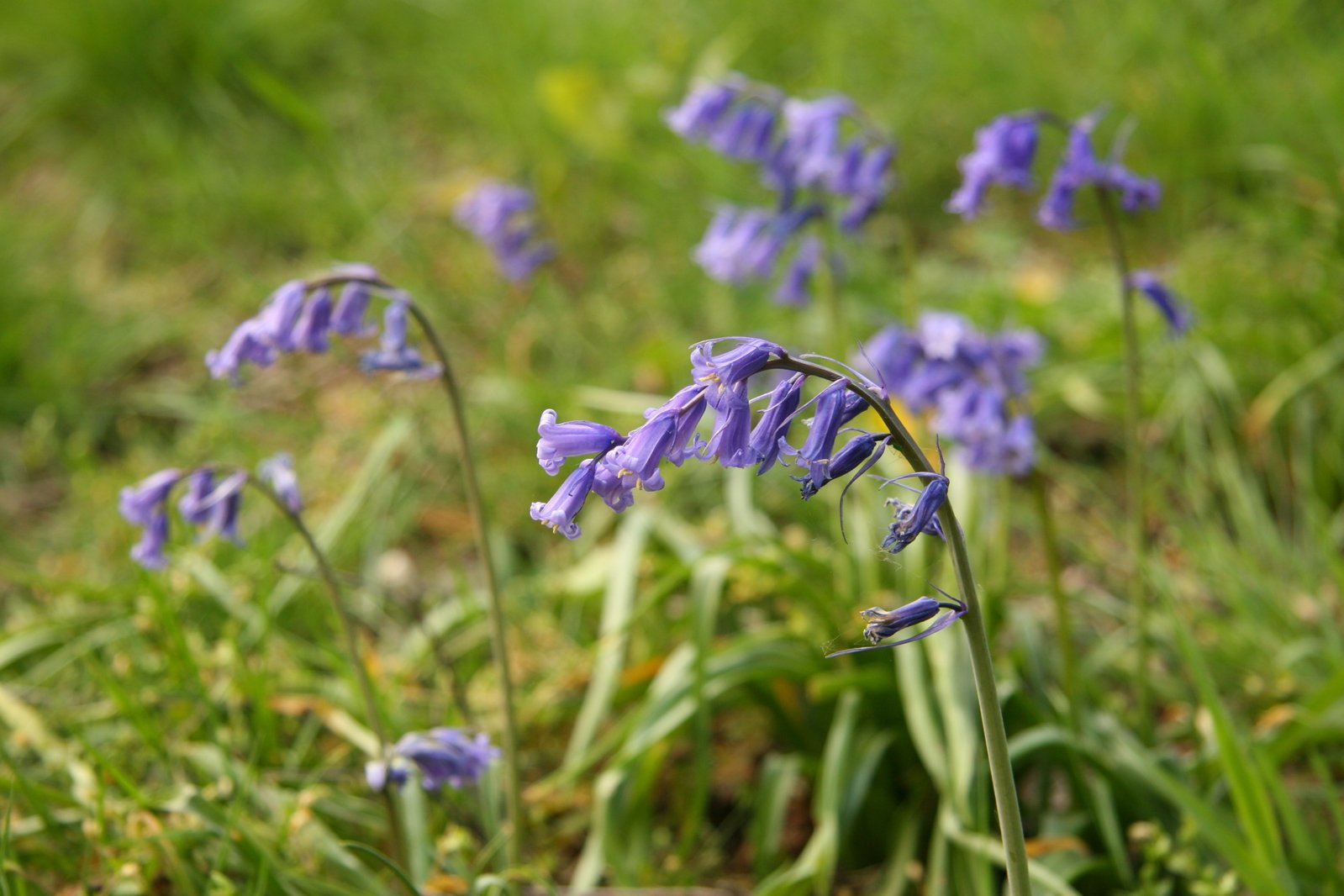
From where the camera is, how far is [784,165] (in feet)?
11.2

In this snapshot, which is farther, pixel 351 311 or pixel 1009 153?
pixel 1009 153

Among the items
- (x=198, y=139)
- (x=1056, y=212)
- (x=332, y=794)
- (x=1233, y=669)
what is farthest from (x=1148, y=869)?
(x=198, y=139)

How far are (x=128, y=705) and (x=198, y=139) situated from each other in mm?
5059

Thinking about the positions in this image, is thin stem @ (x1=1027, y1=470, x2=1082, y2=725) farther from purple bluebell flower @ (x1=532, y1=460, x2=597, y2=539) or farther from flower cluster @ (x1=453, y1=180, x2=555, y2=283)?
flower cluster @ (x1=453, y1=180, x2=555, y2=283)

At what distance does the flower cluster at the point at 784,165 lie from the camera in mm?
3217

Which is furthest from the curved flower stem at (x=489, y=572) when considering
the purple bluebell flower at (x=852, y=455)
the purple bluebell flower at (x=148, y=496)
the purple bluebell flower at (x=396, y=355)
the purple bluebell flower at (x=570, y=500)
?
the purple bluebell flower at (x=852, y=455)

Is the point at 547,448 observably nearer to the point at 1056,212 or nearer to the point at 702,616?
the point at 702,616

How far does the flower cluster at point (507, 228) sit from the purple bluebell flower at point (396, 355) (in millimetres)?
2387

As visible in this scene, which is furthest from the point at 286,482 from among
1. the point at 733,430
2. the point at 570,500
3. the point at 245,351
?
the point at 733,430

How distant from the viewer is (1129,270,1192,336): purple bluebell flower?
2611 millimetres

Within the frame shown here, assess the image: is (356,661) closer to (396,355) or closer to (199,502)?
(199,502)

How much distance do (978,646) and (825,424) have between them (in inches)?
15.0

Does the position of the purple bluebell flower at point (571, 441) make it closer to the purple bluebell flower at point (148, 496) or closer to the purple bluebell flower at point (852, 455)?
the purple bluebell flower at point (852, 455)

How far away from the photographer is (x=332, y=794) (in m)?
2.78
